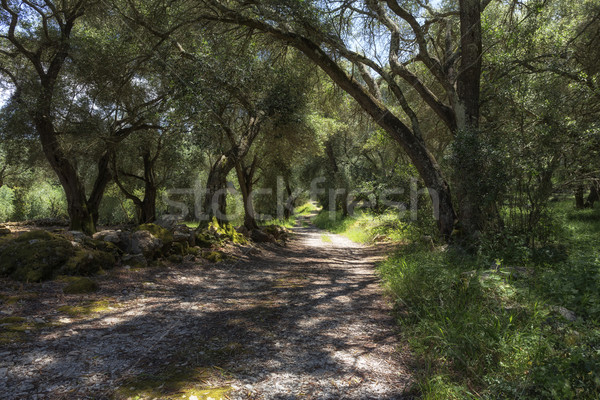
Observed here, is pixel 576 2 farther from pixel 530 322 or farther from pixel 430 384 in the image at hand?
pixel 430 384

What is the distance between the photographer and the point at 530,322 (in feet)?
10.0

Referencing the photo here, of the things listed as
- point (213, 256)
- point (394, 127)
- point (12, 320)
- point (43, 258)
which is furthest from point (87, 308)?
point (394, 127)

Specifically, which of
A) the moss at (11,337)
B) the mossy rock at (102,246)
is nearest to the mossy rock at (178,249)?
the mossy rock at (102,246)

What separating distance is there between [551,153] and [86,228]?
1364cm

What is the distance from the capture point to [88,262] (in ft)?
18.8

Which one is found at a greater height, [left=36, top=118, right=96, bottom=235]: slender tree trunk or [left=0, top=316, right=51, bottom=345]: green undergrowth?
[left=36, top=118, right=96, bottom=235]: slender tree trunk

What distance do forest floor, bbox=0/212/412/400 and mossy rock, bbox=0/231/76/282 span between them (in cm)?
30

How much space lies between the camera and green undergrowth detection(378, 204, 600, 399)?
2143mm

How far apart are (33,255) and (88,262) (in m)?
0.78

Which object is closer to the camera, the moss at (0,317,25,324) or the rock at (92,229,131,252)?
the moss at (0,317,25,324)

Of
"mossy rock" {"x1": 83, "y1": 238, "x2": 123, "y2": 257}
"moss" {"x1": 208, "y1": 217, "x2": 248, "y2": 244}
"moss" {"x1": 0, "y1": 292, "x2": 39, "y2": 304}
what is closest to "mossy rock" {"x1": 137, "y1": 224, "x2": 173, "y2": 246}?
"mossy rock" {"x1": 83, "y1": 238, "x2": 123, "y2": 257}

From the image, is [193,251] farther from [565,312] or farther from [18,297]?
[565,312]

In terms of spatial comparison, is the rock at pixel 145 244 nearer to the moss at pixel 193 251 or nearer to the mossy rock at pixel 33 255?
the moss at pixel 193 251

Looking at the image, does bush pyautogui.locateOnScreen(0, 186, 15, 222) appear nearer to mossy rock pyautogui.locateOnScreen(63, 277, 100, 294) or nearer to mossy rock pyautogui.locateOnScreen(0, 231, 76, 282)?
mossy rock pyautogui.locateOnScreen(0, 231, 76, 282)
